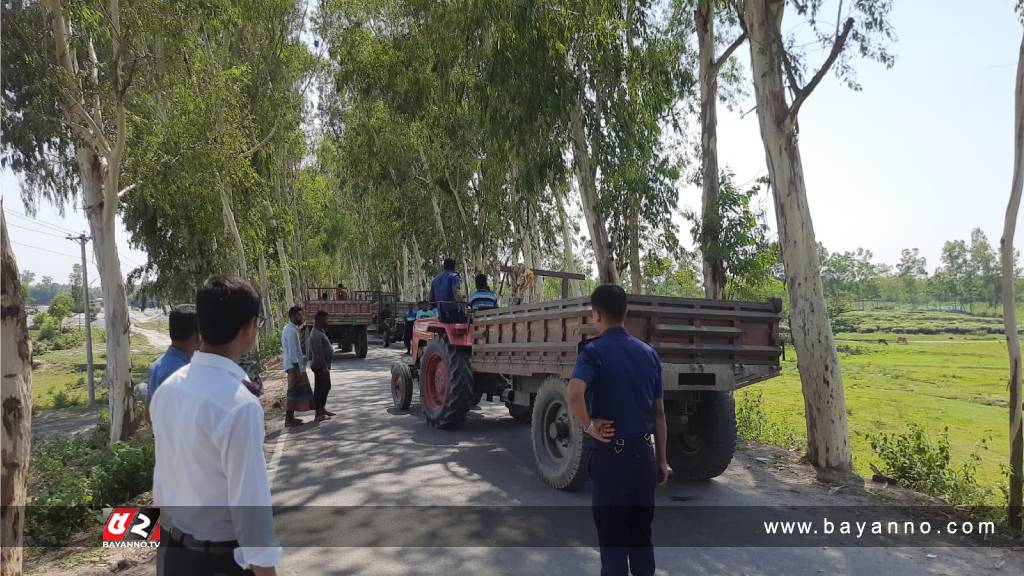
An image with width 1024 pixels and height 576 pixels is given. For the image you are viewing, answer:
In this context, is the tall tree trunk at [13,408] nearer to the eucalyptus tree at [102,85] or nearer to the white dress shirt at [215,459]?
the white dress shirt at [215,459]

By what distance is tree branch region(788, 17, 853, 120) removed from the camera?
24.9ft

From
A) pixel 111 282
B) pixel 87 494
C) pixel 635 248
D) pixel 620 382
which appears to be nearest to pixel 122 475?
pixel 87 494

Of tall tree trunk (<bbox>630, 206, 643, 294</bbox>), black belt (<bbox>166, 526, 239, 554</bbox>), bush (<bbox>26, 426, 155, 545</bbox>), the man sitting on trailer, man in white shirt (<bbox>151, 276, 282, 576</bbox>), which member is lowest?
bush (<bbox>26, 426, 155, 545</bbox>)

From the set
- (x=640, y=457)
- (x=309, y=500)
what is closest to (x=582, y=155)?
(x=309, y=500)

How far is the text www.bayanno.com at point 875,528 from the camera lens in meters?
5.40

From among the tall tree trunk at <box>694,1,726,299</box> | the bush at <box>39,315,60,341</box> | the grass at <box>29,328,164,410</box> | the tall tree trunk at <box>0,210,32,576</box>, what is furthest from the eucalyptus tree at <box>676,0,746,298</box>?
the bush at <box>39,315,60,341</box>

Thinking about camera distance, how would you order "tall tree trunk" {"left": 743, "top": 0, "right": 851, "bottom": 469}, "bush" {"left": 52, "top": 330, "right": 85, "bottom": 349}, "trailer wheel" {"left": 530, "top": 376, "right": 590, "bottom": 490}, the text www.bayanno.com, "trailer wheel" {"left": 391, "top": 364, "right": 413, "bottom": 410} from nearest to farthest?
the text www.bayanno.com, "trailer wheel" {"left": 530, "top": 376, "right": 590, "bottom": 490}, "tall tree trunk" {"left": 743, "top": 0, "right": 851, "bottom": 469}, "trailer wheel" {"left": 391, "top": 364, "right": 413, "bottom": 410}, "bush" {"left": 52, "top": 330, "right": 85, "bottom": 349}

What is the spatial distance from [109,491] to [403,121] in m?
21.1

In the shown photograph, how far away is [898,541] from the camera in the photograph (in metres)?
5.28

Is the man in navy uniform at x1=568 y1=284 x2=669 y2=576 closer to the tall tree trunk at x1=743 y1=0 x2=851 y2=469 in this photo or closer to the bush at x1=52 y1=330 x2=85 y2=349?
the tall tree trunk at x1=743 y1=0 x2=851 y2=469

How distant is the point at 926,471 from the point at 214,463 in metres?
7.60

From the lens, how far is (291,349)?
984 cm

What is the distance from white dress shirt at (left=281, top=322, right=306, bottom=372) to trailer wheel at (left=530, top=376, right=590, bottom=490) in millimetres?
4699

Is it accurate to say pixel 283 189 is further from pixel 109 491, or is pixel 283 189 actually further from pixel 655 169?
pixel 109 491
